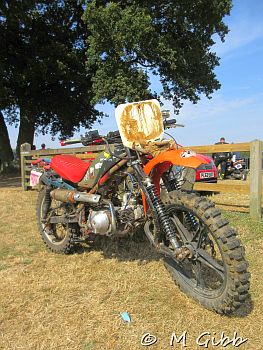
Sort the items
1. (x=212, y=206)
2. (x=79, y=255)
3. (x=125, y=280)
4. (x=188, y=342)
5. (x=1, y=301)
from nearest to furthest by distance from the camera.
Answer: (x=188, y=342) → (x=212, y=206) → (x=1, y=301) → (x=125, y=280) → (x=79, y=255)

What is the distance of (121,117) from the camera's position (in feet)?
12.2

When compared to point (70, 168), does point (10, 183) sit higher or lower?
lower

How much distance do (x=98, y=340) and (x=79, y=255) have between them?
2041mm

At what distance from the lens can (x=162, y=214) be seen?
3.41 meters

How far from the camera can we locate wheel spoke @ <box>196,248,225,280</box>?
10.1 feet

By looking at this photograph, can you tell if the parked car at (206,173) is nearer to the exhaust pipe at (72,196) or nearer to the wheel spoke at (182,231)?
the exhaust pipe at (72,196)

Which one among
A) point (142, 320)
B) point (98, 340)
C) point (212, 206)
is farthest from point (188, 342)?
point (212, 206)

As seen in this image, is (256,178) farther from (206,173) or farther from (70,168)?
(70,168)

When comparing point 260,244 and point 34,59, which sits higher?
point 34,59

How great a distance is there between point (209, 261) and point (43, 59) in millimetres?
18229

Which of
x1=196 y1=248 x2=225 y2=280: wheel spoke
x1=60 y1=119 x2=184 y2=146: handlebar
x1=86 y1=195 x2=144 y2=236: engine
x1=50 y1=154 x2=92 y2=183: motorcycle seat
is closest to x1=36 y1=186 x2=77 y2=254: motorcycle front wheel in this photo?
x1=50 y1=154 x2=92 y2=183: motorcycle seat

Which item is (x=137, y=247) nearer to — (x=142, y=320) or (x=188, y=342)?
(x=142, y=320)

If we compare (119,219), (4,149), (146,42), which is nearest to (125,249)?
(119,219)

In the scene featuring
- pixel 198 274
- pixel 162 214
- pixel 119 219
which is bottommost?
pixel 198 274
